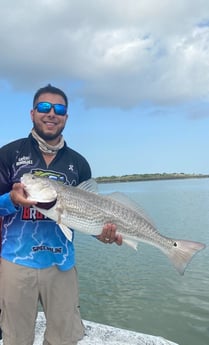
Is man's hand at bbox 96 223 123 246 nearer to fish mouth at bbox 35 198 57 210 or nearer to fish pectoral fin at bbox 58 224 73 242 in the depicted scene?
fish pectoral fin at bbox 58 224 73 242

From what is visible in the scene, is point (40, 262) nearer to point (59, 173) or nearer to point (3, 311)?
point (3, 311)

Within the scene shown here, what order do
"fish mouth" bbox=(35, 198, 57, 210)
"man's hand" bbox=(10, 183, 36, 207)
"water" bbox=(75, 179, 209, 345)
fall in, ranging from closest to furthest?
"man's hand" bbox=(10, 183, 36, 207)
"fish mouth" bbox=(35, 198, 57, 210)
"water" bbox=(75, 179, 209, 345)

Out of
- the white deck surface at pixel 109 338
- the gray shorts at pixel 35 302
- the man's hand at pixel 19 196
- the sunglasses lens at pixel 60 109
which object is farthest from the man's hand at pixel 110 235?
the white deck surface at pixel 109 338

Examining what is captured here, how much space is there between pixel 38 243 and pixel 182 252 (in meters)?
1.66

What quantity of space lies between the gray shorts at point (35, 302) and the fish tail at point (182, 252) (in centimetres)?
118

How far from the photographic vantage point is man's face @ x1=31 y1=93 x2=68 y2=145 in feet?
14.6

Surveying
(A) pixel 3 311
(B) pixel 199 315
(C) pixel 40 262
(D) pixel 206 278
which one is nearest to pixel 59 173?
(C) pixel 40 262

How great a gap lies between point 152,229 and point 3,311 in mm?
1915

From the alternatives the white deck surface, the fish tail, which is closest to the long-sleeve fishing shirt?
the fish tail

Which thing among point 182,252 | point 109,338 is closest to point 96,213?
point 182,252

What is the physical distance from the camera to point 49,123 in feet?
14.6

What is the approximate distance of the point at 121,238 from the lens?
455cm

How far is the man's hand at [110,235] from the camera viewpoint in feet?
14.5

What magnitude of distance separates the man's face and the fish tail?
187cm
